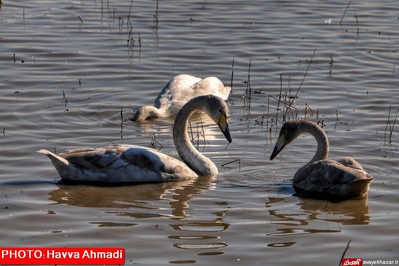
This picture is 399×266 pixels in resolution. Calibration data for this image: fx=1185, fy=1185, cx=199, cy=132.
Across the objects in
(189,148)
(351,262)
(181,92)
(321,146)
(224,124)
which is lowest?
(351,262)

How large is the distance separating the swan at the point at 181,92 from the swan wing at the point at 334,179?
148 inches

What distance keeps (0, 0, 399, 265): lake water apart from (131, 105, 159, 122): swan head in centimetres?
12

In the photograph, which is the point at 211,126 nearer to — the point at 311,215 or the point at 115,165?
the point at 115,165

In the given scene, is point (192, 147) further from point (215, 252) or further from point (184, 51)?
point (184, 51)

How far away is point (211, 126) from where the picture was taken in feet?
49.3

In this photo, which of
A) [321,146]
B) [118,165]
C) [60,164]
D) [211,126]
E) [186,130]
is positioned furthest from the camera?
[211,126]

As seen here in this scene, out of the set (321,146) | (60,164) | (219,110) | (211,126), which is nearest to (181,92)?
(211,126)

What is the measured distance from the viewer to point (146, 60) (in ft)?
59.3

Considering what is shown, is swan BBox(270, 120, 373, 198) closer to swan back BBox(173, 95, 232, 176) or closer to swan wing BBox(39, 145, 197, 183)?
swan back BBox(173, 95, 232, 176)

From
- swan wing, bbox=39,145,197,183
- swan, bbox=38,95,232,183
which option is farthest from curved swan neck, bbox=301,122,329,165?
swan wing, bbox=39,145,197,183

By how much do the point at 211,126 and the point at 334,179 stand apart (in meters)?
3.71

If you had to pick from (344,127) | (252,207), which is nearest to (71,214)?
(252,207)

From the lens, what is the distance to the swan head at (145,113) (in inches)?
583

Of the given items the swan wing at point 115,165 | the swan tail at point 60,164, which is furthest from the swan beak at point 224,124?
the swan tail at point 60,164
